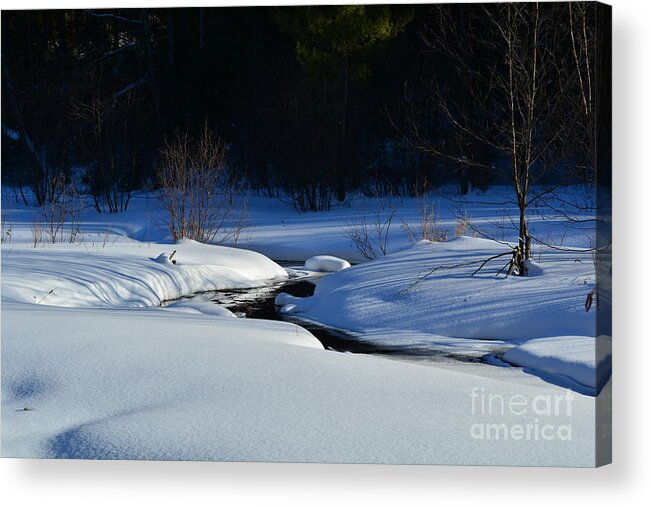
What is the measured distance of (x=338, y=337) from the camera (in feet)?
16.3

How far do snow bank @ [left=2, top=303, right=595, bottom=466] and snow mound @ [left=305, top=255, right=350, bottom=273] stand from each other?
1.24 metres

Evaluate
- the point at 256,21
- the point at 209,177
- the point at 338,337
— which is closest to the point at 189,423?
the point at 338,337

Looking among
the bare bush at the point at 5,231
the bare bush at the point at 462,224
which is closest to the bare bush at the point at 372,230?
the bare bush at the point at 462,224

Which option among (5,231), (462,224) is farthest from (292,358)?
(5,231)

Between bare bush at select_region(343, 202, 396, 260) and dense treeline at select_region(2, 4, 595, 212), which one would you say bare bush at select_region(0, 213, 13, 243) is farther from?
bare bush at select_region(343, 202, 396, 260)

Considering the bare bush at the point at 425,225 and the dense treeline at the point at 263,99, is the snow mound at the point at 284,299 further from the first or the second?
the bare bush at the point at 425,225

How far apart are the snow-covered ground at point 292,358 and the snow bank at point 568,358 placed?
0.04 ft

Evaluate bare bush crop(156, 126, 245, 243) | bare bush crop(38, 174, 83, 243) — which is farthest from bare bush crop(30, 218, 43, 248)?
bare bush crop(156, 126, 245, 243)

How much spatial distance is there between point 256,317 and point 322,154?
1.08m

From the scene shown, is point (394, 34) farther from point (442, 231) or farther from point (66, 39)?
point (66, 39)

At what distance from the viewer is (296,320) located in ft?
17.4

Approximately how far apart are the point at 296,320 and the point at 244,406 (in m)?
1.60

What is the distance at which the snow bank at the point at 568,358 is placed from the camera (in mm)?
3883

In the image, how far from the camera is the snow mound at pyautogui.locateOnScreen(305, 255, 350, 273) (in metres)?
5.40
